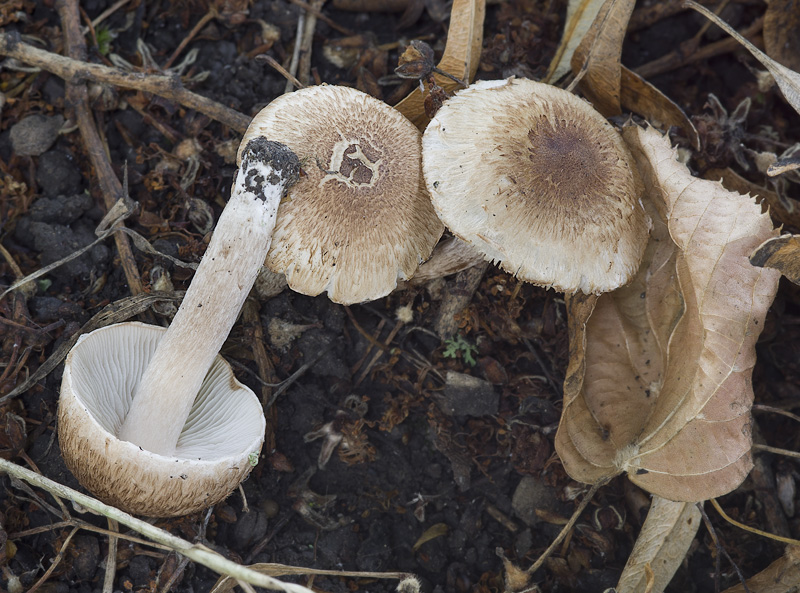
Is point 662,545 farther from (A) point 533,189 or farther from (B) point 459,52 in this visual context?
(B) point 459,52

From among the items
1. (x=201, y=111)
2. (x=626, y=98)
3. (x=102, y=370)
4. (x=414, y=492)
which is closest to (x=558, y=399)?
(x=414, y=492)

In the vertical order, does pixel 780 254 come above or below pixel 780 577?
above

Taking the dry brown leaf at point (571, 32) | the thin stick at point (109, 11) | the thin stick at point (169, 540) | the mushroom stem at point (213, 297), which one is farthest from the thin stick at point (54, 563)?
the dry brown leaf at point (571, 32)

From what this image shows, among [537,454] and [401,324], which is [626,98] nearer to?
[401,324]

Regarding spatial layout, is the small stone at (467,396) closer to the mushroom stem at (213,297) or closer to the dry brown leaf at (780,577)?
the mushroom stem at (213,297)

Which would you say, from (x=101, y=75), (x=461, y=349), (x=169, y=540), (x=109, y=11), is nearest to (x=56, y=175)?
(x=101, y=75)

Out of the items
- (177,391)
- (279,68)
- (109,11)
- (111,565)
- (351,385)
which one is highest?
(109,11)
